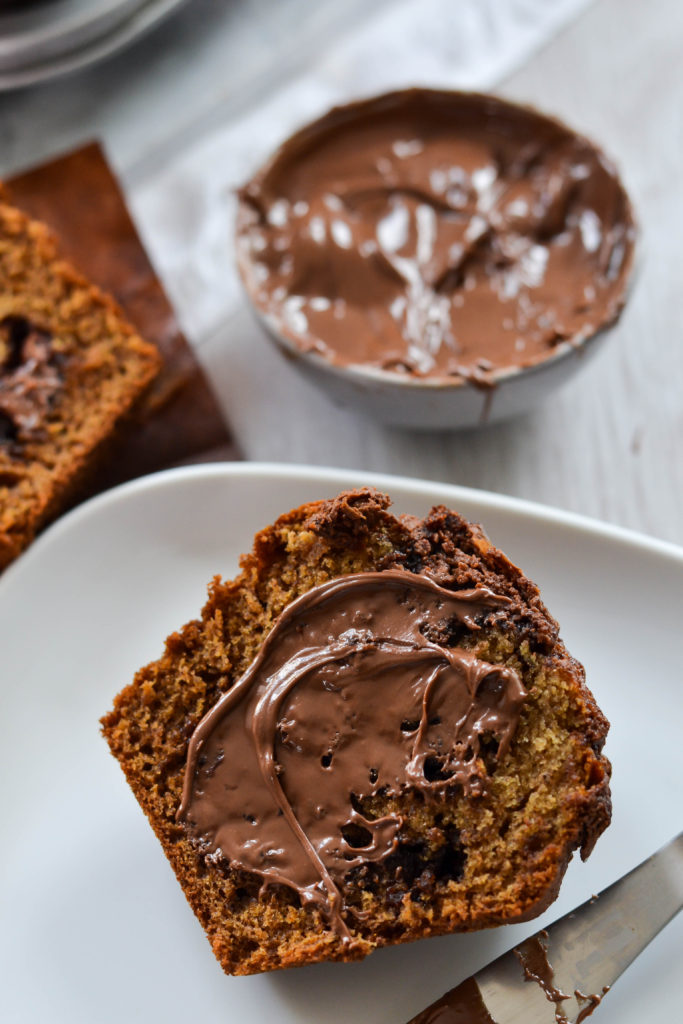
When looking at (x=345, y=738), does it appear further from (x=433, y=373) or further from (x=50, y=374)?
(x=50, y=374)

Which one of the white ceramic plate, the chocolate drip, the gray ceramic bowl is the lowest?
the chocolate drip

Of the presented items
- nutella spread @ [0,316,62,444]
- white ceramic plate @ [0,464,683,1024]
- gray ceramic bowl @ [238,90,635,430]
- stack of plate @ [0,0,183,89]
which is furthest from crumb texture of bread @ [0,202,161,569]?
stack of plate @ [0,0,183,89]

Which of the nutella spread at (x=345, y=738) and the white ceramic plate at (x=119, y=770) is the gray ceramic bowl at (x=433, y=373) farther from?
the nutella spread at (x=345, y=738)

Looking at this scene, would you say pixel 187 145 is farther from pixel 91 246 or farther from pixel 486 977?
pixel 486 977

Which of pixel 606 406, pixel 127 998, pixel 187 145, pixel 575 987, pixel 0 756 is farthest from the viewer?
pixel 187 145

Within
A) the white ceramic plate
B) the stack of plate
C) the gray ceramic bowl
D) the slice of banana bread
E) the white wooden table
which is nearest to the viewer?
the slice of banana bread

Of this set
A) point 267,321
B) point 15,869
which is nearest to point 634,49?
point 267,321

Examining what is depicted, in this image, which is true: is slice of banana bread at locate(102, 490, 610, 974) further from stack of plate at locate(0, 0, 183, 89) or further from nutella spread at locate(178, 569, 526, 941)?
stack of plate at locate(0, 0, 183, 89)
